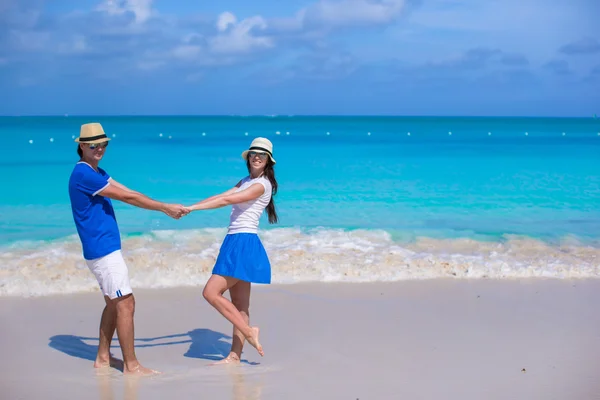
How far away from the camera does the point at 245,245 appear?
5004 millimetres

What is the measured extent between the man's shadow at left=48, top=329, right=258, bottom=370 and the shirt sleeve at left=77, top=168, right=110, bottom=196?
1.46 m

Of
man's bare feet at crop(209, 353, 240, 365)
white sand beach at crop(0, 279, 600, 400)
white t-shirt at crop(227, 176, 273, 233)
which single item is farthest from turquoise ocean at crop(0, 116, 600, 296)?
white t-shirt at crop(227, 176, 273, 233)

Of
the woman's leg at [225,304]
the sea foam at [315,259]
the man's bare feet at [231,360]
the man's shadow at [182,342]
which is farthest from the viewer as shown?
the sea foam at [315,259]

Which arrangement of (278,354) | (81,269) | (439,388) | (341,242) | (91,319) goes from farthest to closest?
(341,242) → (81,269) → (91,319) → (278,354) → (439,388)

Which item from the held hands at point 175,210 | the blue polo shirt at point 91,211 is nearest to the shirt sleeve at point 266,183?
the held hands at point 175,210

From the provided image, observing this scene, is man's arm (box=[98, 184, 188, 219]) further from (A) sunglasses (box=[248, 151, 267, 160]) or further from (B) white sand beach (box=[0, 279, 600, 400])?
(B) white sand beach (box=[0, 279, 600, 400])

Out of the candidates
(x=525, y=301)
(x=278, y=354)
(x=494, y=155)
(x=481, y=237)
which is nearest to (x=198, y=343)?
(x=278, y=354)

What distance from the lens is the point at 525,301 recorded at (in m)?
7.13

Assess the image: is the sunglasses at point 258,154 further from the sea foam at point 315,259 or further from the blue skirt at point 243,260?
the sea foam at point 315,259

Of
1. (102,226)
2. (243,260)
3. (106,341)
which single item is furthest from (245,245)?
(106,341)

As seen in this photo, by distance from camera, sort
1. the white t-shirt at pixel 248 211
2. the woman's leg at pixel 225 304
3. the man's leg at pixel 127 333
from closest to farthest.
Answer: the man's leg at pixel 127 333, the woman's leg at pixel 225 304, the white t-shirt at pixel 248 211

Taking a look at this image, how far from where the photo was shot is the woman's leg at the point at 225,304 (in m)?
4.95

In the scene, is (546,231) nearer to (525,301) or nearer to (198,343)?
(525,301)

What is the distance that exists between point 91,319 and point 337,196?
12047 millimetres
